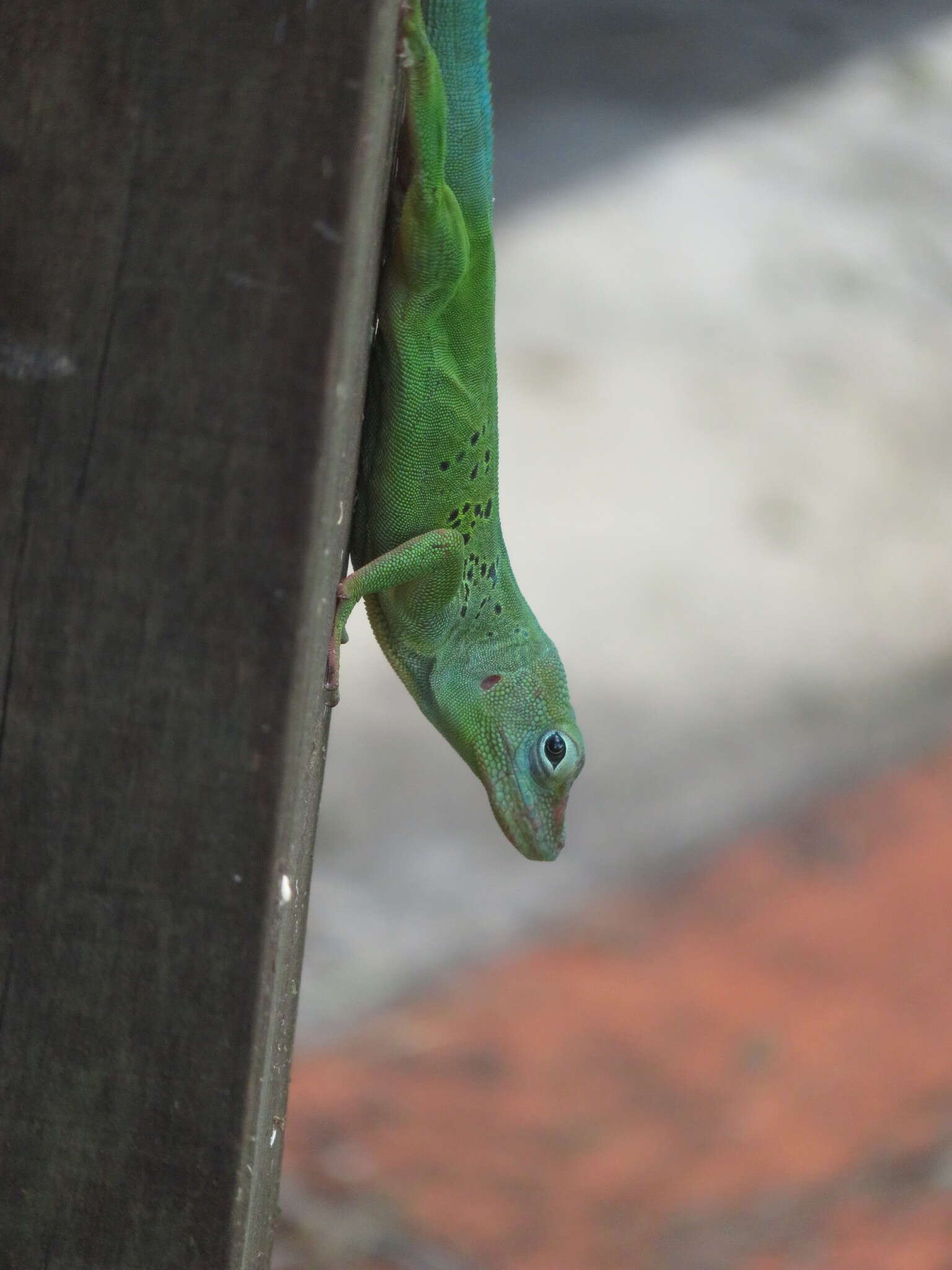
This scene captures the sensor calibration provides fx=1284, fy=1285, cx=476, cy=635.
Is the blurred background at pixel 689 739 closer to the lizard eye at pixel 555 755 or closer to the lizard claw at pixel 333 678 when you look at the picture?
the lizard eye at pixel 555 755

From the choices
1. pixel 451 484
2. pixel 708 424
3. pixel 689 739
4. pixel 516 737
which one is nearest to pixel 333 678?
pixel 451 484

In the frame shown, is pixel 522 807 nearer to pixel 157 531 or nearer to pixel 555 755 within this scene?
pixel 555 755

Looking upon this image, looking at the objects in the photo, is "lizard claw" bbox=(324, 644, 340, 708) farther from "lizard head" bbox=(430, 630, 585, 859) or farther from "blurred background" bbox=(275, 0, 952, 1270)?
"blurred background" bbox=(275, 0, 952, 1270)

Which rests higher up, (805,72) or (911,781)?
(805,72)

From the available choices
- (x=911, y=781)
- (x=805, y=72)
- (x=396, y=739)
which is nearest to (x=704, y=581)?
(x=911, y=781)

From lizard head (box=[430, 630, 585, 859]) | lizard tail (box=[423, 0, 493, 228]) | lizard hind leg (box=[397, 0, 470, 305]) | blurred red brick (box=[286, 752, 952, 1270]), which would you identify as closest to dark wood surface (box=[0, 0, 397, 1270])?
lizard hind leg (box=[397, 0, 470, 305])

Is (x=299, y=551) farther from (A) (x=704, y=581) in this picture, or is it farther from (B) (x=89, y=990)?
(A) (x=704, y=581)
